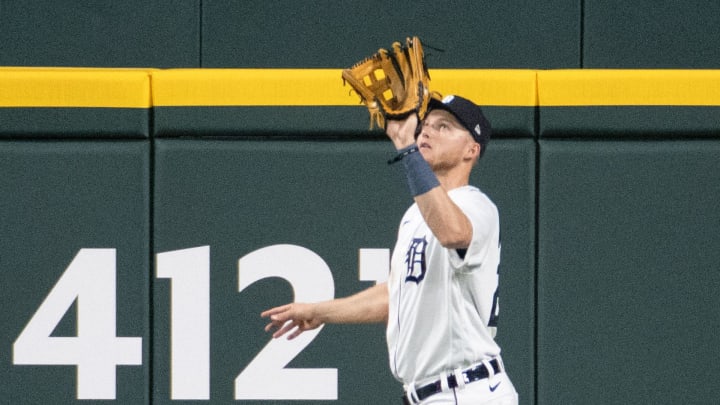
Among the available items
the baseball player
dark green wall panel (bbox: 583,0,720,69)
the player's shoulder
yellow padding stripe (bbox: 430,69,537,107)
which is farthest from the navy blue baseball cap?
dark green wall panel (bbox: 583,0,720,69)

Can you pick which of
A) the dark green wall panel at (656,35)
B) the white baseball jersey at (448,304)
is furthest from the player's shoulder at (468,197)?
the dark green wall panel at (656,35)

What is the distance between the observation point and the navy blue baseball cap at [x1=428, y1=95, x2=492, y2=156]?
3.54m

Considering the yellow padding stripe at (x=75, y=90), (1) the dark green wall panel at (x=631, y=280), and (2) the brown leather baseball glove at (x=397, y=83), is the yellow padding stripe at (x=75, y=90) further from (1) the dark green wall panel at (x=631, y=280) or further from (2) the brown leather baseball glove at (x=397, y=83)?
(1) the dark green wall panel at (x=631, y=280)

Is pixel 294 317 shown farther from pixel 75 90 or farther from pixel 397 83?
pixel 75 90

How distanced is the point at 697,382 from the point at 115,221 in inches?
88.7

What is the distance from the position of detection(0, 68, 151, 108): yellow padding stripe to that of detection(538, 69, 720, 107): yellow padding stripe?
1487 millimetres

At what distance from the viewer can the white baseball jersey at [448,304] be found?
10.9 feet

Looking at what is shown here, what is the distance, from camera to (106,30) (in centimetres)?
510

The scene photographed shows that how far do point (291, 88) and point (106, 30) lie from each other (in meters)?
1.07

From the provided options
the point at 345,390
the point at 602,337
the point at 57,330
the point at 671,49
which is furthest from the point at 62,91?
the point at 671,49

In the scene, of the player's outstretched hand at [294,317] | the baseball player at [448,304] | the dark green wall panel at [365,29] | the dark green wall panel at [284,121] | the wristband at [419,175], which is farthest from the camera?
the dark green wall panel at [365,29]

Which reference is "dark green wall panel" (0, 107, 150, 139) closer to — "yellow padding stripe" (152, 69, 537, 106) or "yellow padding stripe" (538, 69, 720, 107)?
"yellow padding stripe" (152, 69, 537, 106)

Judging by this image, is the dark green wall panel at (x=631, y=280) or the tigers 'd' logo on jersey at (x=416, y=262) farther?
the dark green wall panel at (x=631, y=280)

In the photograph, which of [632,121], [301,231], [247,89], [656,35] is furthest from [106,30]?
[656,35]
